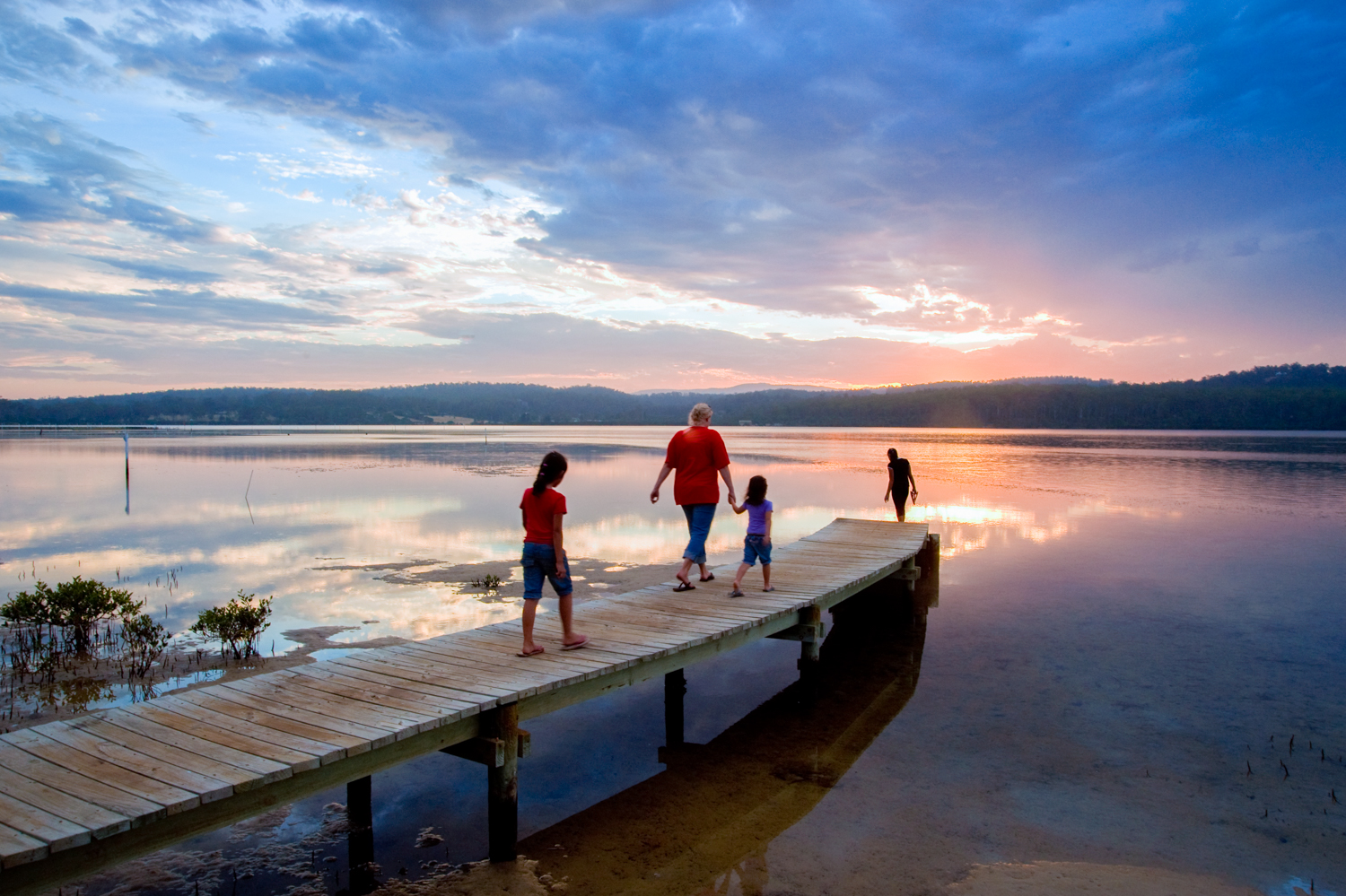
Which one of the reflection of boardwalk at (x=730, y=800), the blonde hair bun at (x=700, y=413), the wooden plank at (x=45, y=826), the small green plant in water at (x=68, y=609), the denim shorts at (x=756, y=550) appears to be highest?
the blonde hair bun at (x=700, y=413)

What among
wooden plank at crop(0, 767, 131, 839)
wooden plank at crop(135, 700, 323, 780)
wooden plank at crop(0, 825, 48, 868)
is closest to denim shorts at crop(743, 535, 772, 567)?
wooden plank at crop(135, 700, 323, 780)

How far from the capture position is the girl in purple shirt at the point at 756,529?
9.22 meters

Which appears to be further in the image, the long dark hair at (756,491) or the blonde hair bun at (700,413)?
the long dark hair at (756,491)

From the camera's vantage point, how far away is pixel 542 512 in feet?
21.0

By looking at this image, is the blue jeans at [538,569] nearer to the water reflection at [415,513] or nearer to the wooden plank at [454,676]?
the wooden plank at [454,676]

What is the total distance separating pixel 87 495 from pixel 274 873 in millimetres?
30322

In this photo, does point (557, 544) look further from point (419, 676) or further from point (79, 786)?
point (79, 786)

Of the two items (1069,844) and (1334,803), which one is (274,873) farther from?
(1334,803)

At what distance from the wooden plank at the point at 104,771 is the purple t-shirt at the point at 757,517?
6.40m

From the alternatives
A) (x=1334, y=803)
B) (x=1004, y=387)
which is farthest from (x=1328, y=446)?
(x=1004, y=387)

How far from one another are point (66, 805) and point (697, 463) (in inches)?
249

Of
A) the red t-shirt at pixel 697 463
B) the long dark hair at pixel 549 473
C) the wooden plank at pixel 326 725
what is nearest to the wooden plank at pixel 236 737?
the wooden plank at pixel 326 725

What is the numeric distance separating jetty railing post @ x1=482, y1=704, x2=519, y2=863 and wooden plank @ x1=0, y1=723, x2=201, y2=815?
2.03 meters

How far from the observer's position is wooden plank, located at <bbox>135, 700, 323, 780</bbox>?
4.56 m
